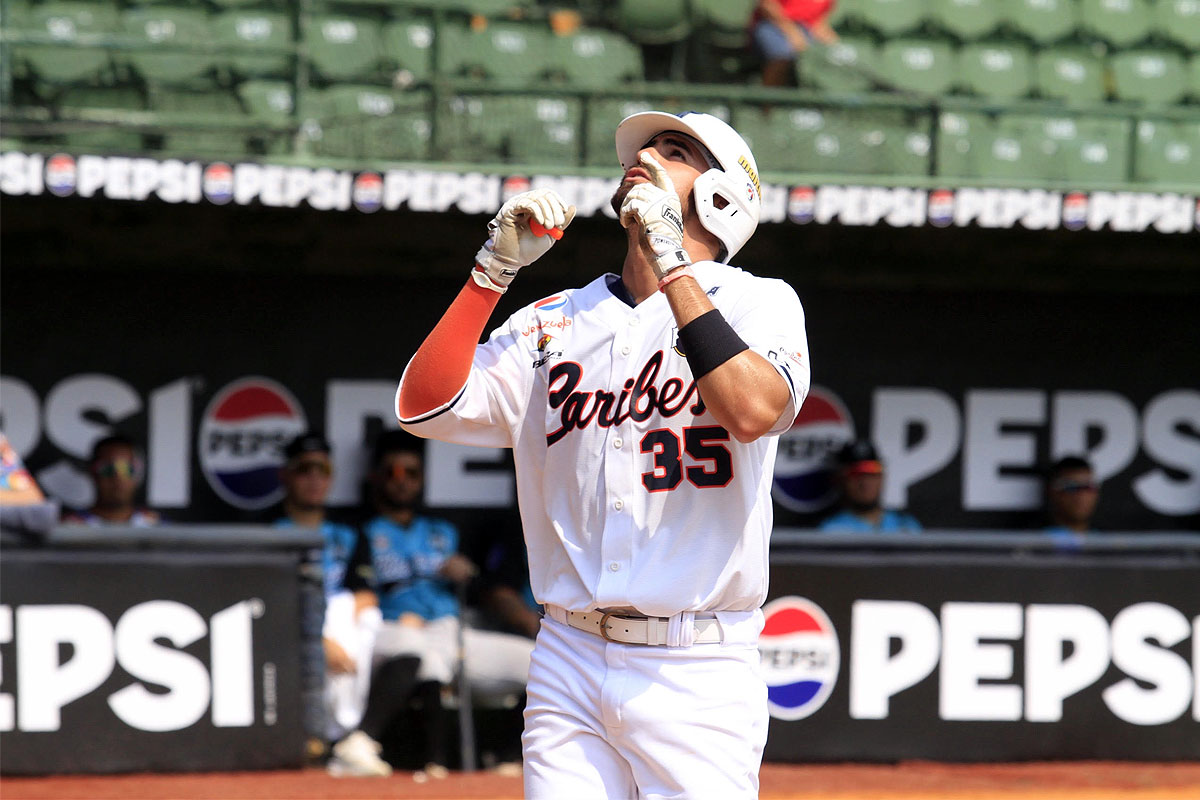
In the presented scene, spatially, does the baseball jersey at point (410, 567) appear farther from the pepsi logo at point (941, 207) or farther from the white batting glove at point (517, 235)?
the white batting glove at point (517, 235)

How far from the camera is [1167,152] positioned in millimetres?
6699

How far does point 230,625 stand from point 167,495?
1.56 m

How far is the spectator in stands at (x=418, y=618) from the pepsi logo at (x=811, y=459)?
170 cm

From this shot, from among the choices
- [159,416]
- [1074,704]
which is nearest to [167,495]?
[159,416]

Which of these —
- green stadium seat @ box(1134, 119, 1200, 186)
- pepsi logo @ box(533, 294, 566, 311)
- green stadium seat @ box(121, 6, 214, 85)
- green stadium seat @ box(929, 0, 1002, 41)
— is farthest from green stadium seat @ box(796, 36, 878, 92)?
pepsi logo @ box(533, 294, 566, 311)

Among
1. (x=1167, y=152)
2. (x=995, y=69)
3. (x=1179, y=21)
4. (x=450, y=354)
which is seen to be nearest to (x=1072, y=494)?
(x=1167, y=152)

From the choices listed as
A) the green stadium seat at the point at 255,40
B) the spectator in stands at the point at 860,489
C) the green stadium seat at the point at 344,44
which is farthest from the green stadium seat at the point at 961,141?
the green stadium seat at the point at 255,40

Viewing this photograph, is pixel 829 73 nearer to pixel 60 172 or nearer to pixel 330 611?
pixel 330 611

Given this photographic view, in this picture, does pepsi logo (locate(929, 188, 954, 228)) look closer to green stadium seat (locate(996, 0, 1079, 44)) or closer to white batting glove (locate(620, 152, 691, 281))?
green stadium seat (locate(996, 0, 1079, 44))

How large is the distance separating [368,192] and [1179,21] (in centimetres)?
499

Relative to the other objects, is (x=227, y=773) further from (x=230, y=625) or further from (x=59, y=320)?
(x=59, y=320)

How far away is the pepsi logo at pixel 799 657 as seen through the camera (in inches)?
222

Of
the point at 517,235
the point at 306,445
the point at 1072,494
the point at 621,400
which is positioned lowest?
the point at 1072,494

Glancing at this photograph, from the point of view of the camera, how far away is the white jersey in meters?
2.31
